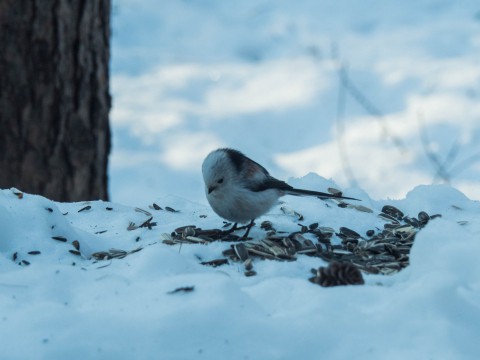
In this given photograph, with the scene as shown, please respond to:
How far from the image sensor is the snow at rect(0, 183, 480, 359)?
2189mm

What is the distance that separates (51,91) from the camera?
4688 mm

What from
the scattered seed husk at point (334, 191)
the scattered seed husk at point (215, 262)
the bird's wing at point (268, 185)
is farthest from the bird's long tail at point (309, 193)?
the scattered seed husk at point (215, 262)

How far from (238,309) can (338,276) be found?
46cm

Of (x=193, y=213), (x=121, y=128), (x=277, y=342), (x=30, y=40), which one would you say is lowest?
(x=121, y=128)

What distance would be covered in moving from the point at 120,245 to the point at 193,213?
2.23 feet

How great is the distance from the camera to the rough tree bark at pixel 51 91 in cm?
460

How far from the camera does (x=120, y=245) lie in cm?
350

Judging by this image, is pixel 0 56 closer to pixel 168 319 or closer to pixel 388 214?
pixel 388 214

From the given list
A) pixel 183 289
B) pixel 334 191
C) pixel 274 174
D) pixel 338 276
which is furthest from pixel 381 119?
pixel 183 289

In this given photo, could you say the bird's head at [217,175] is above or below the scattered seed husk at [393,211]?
above

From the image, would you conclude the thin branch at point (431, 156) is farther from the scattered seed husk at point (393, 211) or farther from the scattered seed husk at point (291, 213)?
the scattered seed husk at point (291, 213)

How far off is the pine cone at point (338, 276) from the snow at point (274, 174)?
0.21ft

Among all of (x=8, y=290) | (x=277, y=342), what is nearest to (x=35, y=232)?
(x=8, y=290)

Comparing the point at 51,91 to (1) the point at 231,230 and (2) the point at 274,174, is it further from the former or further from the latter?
(2) the point at 274,174
